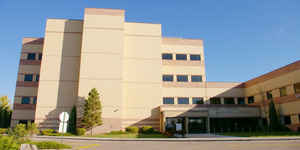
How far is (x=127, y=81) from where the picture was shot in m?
37.4

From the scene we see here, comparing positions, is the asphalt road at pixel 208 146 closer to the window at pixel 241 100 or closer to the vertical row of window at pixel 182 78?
the vertical row of window at pixel 182 78

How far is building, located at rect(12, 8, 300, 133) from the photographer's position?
34938 mm

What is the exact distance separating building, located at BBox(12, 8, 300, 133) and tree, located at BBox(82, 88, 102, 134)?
1.55m

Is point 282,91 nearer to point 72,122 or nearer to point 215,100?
point 215,100

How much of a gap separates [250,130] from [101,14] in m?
31.1

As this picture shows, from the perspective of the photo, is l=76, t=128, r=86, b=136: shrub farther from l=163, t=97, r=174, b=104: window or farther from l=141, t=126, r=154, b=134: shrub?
l=163, t=97, r=174, b=104: window

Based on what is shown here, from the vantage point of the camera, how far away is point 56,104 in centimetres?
3619

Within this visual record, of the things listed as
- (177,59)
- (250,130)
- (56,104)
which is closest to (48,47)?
(56,104)

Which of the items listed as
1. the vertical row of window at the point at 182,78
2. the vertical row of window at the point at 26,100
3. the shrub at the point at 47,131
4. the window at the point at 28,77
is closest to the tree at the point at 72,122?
the shrub at the point at 47,131

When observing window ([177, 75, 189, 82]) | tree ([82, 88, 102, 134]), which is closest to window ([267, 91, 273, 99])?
window ([177, 75, 189, 82])

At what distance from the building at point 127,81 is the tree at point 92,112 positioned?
5.08 feet

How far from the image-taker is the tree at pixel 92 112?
3171 cm

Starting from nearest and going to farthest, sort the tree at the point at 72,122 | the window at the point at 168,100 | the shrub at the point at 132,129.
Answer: the tree at the point at 72,122 → the shrub at the point at 132,129 → the window at the point at 168,100

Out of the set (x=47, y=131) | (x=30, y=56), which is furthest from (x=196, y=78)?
(x=30, y=56)
